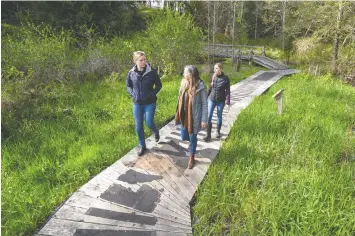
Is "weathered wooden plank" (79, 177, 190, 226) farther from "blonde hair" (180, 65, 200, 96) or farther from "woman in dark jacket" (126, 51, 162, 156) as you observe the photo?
"blonde hair" (180, 65, 200, 96)

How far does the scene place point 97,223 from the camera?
322 centimetres

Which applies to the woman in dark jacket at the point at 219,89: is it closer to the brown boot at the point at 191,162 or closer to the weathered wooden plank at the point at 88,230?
the brown boot at the point at 191,162

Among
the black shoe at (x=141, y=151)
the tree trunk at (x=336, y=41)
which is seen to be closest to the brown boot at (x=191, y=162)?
the black shoe at (x=141, y=151)

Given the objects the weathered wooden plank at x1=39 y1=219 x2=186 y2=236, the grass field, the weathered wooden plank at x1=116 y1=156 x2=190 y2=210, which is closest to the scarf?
the weathered wooden plank at x1=116 y1=156 x2=190 y2=210

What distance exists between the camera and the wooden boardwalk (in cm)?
316

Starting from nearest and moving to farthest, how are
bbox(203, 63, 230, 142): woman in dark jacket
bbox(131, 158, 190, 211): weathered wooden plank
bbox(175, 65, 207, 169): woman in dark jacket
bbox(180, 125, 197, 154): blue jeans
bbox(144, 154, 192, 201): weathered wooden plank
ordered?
1. bbox(131, 158, 190, 211): weathered wooden plank
2. bbox(144, 154, 192, 201): weathered wooden plank
3. bbox(175, 65, 207, 169): woman in dark jacket
4. bbox(180, 125, 197, 154): blue jeans
5. bbox(203, 63, 230, 142): woman in dark jacket

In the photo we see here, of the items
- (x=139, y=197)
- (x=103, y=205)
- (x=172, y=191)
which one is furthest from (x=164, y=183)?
(x=103, y=205)

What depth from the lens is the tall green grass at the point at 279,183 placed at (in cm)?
317

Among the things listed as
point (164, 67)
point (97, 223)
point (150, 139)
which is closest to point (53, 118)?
point (150, 139)

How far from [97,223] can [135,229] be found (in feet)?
1.64

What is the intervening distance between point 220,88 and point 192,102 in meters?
1.31

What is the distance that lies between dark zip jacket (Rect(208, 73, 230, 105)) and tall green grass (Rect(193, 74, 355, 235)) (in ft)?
2.99

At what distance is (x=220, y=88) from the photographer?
17.0ft

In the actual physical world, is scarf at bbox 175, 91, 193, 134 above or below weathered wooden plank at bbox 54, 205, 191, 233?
above
